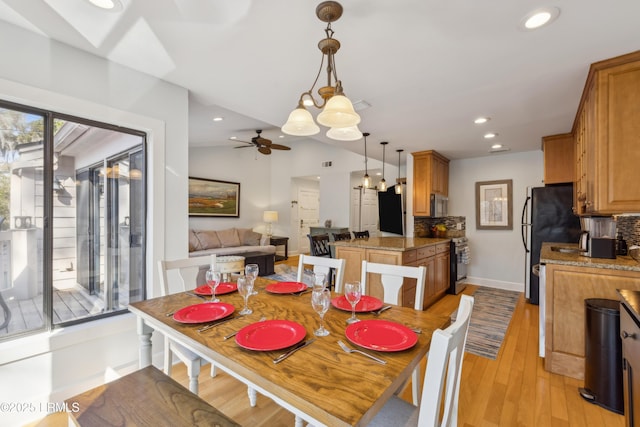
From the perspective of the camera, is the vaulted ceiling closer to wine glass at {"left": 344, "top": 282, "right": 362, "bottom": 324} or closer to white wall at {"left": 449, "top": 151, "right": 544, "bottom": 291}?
wine glass at {"left": 344, "top": 282, "right": 362, "bottom": 324}

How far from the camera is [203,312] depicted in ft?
4.72

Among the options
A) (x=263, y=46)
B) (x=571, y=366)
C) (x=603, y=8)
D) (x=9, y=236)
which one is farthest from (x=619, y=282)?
(x=9, y=236)

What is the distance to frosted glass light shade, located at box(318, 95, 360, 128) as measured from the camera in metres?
1.41

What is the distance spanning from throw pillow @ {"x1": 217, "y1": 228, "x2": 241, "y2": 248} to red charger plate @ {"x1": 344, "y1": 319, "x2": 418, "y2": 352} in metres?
5.96

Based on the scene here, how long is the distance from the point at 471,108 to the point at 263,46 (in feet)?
6.99

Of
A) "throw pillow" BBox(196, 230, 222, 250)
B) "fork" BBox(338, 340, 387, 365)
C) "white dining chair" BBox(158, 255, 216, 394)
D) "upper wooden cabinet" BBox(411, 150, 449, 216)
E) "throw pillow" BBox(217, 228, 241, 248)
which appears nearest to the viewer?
"fork" BBox(338, 340, 387, 365)

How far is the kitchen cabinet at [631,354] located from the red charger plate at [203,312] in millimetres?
1835

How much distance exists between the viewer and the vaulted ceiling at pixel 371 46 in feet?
4.94

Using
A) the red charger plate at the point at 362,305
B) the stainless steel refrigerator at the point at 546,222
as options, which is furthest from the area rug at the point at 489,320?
the red charger plate at the point at 362,305

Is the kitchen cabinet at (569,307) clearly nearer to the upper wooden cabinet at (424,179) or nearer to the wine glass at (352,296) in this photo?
the wine glass at (352,296)

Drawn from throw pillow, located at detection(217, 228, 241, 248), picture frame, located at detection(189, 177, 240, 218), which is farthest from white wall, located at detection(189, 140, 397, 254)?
throw pillow, located at detection(217, 228, 241, 248)

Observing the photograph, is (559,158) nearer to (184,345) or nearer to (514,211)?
(514,211)

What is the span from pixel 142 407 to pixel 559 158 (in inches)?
196

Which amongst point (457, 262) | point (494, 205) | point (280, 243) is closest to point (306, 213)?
point (280, 243)
